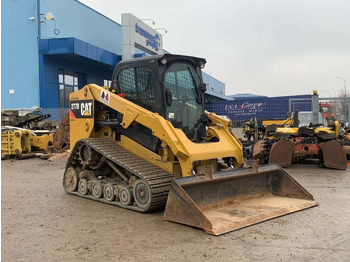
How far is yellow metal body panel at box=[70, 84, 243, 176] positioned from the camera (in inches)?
237

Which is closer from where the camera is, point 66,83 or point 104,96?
point 104,96

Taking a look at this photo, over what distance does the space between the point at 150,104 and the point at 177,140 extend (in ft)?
3.75

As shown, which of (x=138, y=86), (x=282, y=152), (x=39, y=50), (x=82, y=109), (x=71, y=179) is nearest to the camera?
(x=138, y=86)

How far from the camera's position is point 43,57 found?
22.1 m

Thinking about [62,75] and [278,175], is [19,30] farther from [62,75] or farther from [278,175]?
[278,175]

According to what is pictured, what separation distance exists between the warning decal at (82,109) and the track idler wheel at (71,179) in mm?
1130

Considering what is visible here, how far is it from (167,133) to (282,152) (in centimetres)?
634

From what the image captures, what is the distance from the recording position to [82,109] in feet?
25.5

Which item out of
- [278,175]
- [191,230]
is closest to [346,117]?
[278,175]

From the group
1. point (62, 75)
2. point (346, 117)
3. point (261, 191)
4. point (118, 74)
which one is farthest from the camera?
point (62, 75)

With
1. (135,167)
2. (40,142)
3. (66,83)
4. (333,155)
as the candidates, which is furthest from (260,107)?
(135,167)

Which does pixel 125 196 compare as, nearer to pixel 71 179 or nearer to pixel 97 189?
pixel 97 189

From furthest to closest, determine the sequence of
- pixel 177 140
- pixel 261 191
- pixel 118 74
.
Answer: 1. pixel 118 74
2. pixel 261 191
3. pixel 177 140

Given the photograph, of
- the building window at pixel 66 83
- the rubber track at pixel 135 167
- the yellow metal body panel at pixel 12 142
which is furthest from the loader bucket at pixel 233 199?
the building window at pixel 66 83
